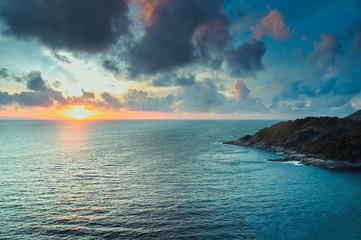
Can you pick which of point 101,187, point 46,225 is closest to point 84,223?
point 46,225

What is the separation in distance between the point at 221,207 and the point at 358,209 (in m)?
34.1

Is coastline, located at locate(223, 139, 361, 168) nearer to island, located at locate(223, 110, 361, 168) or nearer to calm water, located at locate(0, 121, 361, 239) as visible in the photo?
island, located at locate(223, 110, 361, 168)

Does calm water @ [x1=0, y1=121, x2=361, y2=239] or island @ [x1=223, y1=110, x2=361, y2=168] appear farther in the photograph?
island @ [x1=223, y1=110, x2=361, y2=168]

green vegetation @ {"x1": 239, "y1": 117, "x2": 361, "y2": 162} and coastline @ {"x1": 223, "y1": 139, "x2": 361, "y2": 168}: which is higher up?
green vegetation @ {"x1": 239, "y1": 117, "x2": 361, "y2": 162}

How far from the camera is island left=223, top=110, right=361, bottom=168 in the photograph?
99188 mm

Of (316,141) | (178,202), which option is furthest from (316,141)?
(178,202)

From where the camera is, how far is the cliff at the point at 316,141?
99.5 metres

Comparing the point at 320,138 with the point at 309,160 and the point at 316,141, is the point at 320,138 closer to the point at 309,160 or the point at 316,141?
the point at 316,141

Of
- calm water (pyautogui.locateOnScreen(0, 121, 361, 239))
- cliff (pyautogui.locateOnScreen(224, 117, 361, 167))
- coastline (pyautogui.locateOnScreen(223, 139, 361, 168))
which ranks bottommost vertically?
calm water (pyautogui.locateOnScreen(0, 121, 361, 239))

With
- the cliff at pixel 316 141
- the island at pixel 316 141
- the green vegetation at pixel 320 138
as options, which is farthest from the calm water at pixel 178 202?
the green vegetation at pixel 320 138

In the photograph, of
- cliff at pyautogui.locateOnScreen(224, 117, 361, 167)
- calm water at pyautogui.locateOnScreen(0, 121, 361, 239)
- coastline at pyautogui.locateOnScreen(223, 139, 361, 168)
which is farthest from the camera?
cliff at pyautogui.locateOnScreen(224, 117, 361, 167)

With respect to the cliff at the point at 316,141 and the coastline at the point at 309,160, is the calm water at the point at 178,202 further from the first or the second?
the cliff at the point at 316,141

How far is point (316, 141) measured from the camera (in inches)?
4847

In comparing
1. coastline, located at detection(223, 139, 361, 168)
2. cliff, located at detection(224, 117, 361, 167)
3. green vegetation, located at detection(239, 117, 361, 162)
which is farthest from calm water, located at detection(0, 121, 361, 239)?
green vegetation, located at detection(239, 117, 361, 162)
